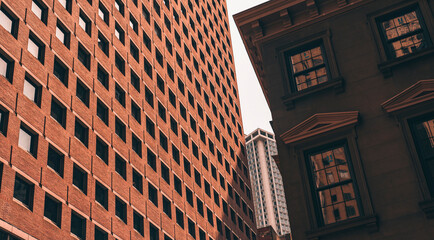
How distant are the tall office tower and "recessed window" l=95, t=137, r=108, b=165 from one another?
0.10m

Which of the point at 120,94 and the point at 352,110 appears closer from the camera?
the point at 352,110

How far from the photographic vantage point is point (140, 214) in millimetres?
44344

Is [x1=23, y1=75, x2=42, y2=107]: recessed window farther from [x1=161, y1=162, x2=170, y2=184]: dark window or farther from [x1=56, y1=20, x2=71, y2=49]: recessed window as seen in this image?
[x1=161, y1=162, x2=170, y2=184]: dark window

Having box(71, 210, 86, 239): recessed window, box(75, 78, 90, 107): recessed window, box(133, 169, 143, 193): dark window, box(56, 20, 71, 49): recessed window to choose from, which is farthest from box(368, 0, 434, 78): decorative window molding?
box(133, 169, 143, 193): dark window

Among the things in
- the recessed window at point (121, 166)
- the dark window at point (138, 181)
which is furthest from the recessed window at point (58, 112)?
the dark window at point (138, 181)

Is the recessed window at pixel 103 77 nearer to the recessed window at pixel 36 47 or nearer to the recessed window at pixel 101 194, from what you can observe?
the recessed window at pixel 36 47

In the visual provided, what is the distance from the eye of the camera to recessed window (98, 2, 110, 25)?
4903 cm

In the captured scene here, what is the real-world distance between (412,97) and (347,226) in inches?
189

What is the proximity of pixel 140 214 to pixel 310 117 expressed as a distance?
27.8 m

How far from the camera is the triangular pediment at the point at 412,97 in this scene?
1791 cm

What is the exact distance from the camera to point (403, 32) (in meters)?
20.0

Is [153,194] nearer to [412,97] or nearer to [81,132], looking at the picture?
[81,132]

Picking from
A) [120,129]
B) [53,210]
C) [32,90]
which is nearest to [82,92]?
[120,129]

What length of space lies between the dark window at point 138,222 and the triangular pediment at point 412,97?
96.0 feet
